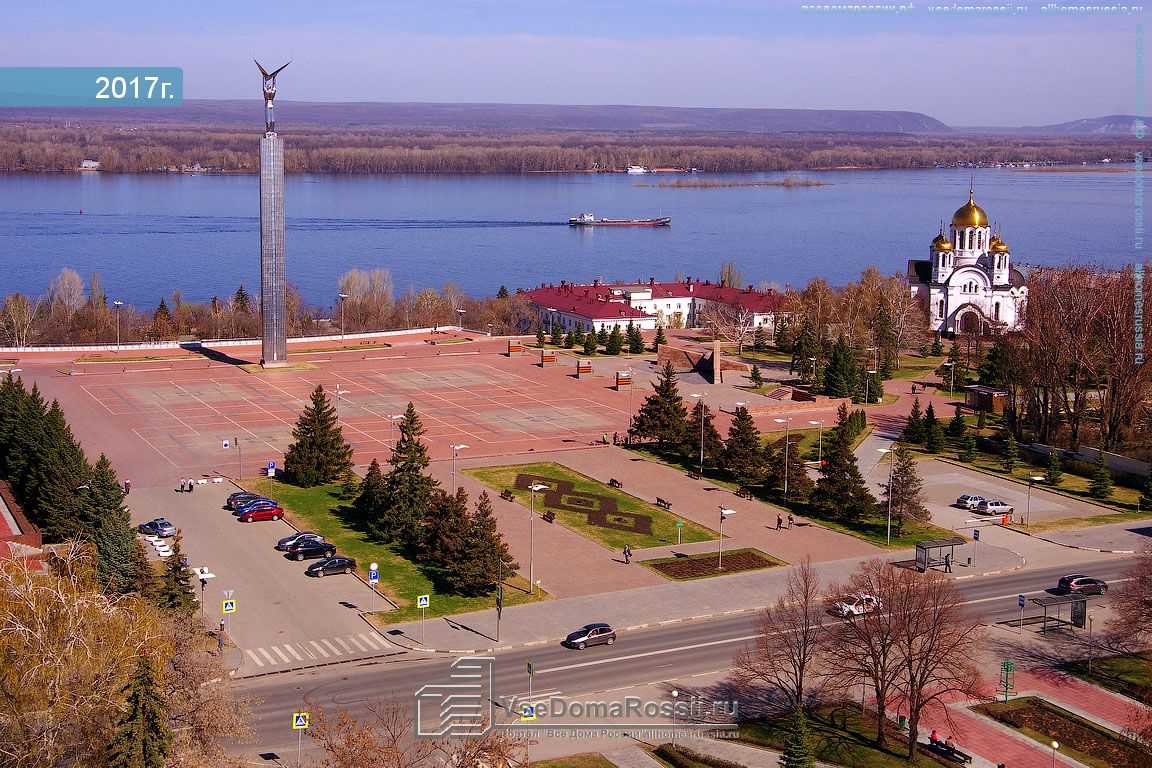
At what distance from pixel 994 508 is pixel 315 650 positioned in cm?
2232

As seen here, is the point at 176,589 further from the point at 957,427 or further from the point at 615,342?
the point at 615,342

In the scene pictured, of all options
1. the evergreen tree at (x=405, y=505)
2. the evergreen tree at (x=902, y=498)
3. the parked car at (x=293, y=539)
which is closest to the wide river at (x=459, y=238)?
the evergreen tree at (x=405, y=505)

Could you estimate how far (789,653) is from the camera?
85.3 feet

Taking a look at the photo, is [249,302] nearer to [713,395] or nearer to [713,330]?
[713,330]

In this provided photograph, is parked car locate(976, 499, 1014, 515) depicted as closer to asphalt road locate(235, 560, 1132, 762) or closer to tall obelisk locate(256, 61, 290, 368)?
asphalt road locate(235, 560, 1132, 762)

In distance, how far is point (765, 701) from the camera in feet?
88.1

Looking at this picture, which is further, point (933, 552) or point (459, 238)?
point (459, 238)

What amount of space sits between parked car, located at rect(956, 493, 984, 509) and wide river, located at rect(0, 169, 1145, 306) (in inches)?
2640

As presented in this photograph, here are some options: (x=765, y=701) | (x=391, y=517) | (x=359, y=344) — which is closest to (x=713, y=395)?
(x=359, y=344)

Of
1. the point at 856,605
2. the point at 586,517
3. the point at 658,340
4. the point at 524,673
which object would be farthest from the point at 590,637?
the point at 658,340

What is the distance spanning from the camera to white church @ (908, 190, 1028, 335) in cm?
7825

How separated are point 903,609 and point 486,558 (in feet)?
36.0

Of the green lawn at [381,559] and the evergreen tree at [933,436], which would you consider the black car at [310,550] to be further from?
the evergreen tree at [933,436]

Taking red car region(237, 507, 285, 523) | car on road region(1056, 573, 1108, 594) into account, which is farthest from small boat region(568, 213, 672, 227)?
car on road region(1056, 573, 1108, 594)
